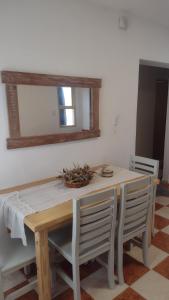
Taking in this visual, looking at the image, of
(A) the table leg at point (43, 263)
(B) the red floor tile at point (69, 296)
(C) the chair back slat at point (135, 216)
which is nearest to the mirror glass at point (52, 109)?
(A) the table leg at point (43, 263)

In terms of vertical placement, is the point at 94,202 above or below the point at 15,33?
below

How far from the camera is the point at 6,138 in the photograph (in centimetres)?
202

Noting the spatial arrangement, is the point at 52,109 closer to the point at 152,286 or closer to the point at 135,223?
the point at 135,223

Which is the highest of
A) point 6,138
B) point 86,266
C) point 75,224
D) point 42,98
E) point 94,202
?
point 42,98

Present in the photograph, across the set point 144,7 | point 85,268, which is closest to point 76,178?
point 85,268

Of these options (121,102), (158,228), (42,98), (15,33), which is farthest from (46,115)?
(158,228)

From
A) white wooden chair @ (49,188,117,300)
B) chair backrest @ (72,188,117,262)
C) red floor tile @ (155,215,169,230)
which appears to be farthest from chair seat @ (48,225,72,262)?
red floor tile @ (155,215,169,230)

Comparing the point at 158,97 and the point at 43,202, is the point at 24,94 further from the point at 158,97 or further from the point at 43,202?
the point at 158,97

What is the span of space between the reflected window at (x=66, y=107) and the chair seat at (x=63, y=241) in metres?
1.11

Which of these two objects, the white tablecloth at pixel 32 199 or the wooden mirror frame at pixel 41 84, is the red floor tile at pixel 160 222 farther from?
the wooden mirror frame at pixel 41 84

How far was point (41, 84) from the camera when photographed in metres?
2.13

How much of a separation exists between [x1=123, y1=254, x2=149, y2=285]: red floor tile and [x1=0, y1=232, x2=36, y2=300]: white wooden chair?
2.65ft

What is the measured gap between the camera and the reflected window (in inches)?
91.7

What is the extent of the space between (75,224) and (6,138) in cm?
107
